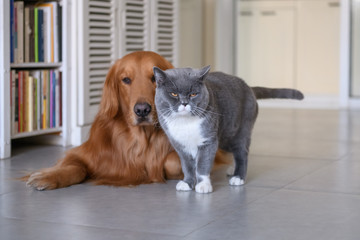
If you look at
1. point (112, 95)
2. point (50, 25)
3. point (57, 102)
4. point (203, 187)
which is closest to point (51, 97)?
point (57, 102)

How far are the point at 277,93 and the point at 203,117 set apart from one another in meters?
0.65

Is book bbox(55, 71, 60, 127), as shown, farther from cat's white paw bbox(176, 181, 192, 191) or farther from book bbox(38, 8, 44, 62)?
cat's white paw bbox(176, 181, 192, 191)

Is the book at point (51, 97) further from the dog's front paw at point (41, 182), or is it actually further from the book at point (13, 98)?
the dog's front paw at point (41, 182)

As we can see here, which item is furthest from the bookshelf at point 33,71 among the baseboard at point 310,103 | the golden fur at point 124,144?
the baseboard at point 310,103

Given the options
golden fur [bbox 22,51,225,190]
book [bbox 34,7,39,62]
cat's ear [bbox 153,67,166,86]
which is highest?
book [bbox 34,7,39,62]

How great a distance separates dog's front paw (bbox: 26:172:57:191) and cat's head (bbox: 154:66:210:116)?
0.58 meters

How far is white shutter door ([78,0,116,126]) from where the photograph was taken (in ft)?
12.3

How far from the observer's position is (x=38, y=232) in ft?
6.05

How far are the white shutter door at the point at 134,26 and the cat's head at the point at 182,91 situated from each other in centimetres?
181

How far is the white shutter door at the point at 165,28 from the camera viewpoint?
173 inches

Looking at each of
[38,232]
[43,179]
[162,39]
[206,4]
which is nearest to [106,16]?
[162,39]

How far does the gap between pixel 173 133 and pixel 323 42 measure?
468 centimetres

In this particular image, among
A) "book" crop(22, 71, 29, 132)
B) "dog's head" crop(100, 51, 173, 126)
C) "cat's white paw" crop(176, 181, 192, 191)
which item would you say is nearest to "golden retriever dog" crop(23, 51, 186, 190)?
"dog's head" crop(100, 51, 173, 126)

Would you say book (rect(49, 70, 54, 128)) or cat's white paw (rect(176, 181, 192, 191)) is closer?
cat's white paw (rect(176, 181, 192, 191))
